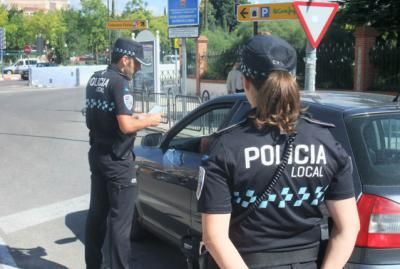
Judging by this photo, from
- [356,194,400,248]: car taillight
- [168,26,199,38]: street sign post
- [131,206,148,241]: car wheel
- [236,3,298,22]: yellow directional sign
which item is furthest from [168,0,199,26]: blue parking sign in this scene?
[356,194,400,248]: car taillight

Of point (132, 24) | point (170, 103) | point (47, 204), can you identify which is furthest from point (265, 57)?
point (132, 24)

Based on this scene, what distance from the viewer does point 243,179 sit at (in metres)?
1.94

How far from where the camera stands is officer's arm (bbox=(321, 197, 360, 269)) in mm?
2076

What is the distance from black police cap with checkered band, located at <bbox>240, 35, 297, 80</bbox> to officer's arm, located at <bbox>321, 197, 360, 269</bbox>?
21.0 inches

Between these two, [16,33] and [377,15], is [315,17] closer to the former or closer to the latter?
[377,15]

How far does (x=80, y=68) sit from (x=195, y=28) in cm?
3245

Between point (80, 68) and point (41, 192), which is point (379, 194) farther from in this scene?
point (80, 68)

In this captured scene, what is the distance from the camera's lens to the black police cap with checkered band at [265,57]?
2.00m

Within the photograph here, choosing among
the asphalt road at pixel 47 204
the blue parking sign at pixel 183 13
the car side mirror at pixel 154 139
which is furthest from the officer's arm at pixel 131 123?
the blue parking sign at pixel 183 13

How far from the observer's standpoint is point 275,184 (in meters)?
1.96

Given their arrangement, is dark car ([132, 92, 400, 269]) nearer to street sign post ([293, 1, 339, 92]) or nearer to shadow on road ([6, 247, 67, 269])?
shadow on road ([6, 247, 67, 269])

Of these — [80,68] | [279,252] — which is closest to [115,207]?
[279,252]

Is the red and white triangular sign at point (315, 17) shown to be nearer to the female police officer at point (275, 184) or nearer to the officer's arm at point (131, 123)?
the officer's arm at point (131, 123)

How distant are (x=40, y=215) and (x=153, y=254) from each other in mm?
1990
